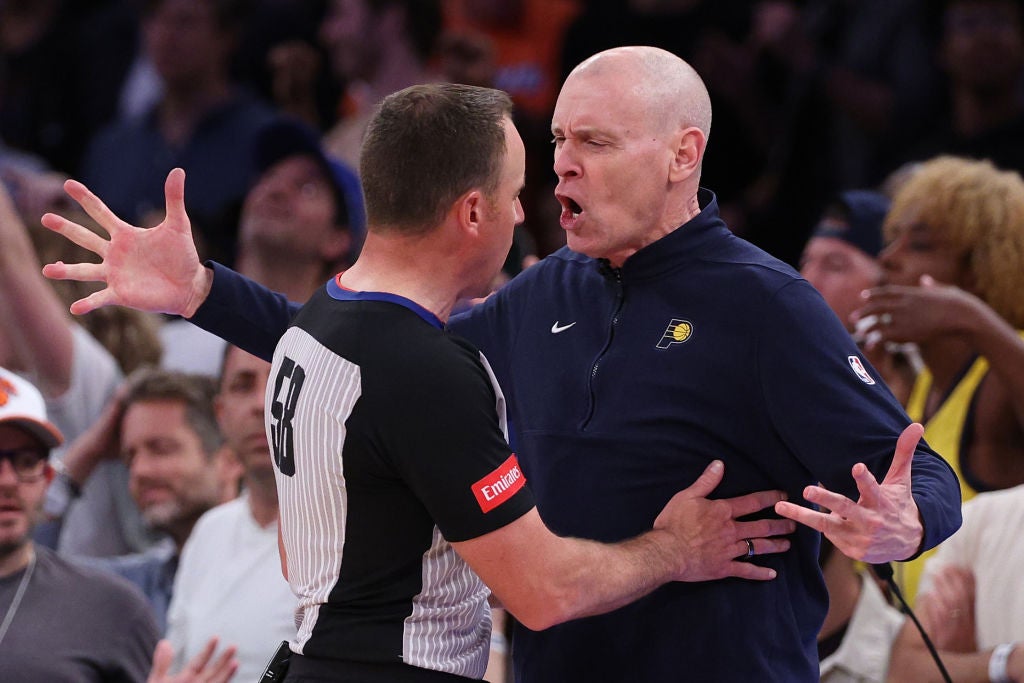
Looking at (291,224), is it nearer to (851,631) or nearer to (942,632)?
(851,631)

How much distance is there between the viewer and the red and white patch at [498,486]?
2.46 metres

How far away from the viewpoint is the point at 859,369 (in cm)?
277

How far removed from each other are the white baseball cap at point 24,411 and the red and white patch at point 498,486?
1928 mm

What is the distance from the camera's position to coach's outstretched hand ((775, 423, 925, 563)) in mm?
2465

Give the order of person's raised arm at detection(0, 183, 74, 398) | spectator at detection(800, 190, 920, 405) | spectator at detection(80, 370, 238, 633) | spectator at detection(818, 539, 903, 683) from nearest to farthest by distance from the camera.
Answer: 1. spectator at detection(818, 539, 903, 683)
2. person's raised arm at detection(0, 183, 74, 398)
3. spectator at detection(80, 370, 238, 633)
4. spectator at detection(800, 190, 920, 405)

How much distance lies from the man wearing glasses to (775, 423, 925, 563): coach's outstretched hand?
6.87ft

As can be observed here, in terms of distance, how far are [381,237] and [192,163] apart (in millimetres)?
4581

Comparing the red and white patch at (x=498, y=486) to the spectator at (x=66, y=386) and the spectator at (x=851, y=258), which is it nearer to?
the spectator at (x=66, y=386)

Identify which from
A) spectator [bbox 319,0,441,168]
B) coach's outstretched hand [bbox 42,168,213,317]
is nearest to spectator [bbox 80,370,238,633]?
spectator [bbox 319,0,441,168]

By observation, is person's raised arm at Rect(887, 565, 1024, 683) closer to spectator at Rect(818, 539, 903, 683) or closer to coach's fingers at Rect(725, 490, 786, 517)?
spectator at Rect(818, 539, 903, 683)

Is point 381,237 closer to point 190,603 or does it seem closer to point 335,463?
point 335,463

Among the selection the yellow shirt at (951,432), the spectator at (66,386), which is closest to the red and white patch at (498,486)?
the yellow shirt at (951,432)

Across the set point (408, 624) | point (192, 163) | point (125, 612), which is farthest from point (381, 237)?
point (192, 163)

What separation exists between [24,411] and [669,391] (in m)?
1.93
